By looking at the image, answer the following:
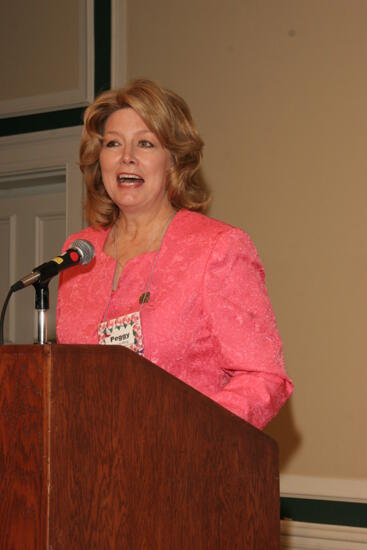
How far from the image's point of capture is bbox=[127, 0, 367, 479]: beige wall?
353 cm

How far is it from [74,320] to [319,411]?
5.06 feet

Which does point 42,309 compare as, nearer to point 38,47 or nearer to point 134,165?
point 134,165

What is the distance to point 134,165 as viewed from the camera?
2.42 meters

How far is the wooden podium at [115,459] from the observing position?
4.26 feet

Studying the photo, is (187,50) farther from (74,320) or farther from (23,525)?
(23,525)

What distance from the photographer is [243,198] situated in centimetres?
382

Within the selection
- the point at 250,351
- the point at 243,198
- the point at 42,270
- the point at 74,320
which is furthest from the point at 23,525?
the point at 243,198

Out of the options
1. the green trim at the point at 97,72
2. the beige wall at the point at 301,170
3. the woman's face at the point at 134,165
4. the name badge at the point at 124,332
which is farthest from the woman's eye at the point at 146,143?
the green trim at the point at 97,72

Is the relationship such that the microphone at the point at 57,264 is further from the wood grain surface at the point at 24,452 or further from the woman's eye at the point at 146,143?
the woman's eye at the point at 146,143

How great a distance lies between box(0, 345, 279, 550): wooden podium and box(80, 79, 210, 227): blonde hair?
0.96 metres

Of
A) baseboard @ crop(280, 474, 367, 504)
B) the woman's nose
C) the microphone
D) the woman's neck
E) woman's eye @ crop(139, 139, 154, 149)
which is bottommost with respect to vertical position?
baseboard @ crop(280, 474, 367, 504)

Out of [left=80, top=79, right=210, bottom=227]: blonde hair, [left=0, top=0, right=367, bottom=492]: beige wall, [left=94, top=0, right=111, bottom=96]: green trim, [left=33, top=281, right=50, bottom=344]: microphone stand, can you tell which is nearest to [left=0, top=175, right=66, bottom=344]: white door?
[left=94, top=0, right=111, bottom=96]: green trim

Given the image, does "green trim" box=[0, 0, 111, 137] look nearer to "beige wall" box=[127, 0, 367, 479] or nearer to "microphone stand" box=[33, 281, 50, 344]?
"beige wall" box=[127, 0, 367, 479]

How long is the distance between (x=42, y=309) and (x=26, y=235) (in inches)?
124
